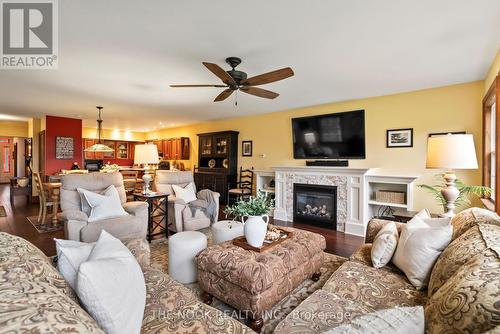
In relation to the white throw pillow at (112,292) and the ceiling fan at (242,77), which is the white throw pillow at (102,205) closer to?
the ceiling fan at (242,77)

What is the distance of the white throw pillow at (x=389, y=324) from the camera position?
730mm

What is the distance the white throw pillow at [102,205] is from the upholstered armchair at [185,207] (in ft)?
2.69

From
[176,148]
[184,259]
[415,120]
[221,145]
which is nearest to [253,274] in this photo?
[184,259]

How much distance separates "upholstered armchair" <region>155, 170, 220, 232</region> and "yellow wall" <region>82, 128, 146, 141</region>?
6433 mm

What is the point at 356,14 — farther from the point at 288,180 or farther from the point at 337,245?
the point at 288,180

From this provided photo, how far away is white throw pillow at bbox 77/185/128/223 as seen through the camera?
10.3ft

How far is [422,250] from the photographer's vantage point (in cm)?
164

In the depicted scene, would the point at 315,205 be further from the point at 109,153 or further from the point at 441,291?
the point at 109,153

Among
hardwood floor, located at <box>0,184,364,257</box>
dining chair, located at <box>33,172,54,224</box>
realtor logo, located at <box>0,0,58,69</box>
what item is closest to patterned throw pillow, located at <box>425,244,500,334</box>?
hardwood floor, located at <box>0,184,364,257</box>

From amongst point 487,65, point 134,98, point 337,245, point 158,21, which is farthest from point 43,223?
point 487,65

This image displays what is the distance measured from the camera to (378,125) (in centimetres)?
435

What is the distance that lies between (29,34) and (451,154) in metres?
4.12

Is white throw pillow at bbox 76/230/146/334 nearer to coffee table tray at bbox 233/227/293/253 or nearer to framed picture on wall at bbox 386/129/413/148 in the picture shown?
coffee table tray at bbox 233/227/293/253

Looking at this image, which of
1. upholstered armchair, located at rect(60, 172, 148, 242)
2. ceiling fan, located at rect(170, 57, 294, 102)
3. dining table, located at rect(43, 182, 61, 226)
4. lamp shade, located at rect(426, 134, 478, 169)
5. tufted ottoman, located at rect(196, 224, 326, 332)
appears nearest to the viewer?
tufted ottoman, located at rect(196, 224, 326, 332)
